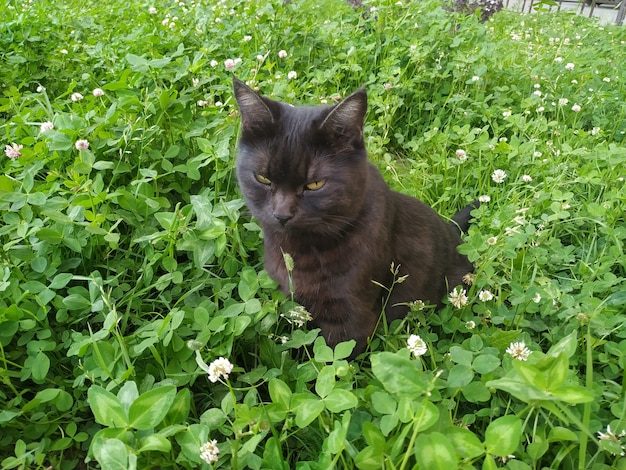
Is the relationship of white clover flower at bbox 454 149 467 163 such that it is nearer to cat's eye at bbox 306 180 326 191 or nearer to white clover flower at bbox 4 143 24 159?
cat's eye at bbox 306 180 326 191

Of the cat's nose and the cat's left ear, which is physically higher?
the cat's left ear

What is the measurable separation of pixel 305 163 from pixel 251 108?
0.30m

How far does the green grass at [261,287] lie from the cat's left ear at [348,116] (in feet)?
1.89

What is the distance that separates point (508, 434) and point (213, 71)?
2796mm

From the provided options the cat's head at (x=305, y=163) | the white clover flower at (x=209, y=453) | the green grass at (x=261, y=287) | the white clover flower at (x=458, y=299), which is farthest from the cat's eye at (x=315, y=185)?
the white clover flower at (x=209, y=453)

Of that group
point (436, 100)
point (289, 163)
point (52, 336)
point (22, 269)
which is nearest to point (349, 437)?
point (289, 163)

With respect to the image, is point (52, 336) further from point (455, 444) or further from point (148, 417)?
point (455, 444)

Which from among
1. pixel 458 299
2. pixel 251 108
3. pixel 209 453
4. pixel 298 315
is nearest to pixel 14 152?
pixel 251 108

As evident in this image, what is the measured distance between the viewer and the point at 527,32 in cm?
605

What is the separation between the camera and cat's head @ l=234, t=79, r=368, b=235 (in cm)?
160

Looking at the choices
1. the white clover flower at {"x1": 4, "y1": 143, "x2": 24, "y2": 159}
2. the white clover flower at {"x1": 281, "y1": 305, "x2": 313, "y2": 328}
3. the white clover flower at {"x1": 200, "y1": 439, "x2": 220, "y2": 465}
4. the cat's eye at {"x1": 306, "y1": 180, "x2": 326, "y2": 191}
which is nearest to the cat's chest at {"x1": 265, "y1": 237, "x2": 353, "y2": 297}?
the white clover flower at {"x1": 281, "y1": 305, "x2": 313, "y2": 328}

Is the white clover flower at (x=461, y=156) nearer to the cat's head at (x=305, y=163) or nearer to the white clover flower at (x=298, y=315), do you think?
the cat's head at (x=305, y=163)

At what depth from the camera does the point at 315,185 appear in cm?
164

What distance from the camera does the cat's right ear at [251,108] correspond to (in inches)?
64.2
